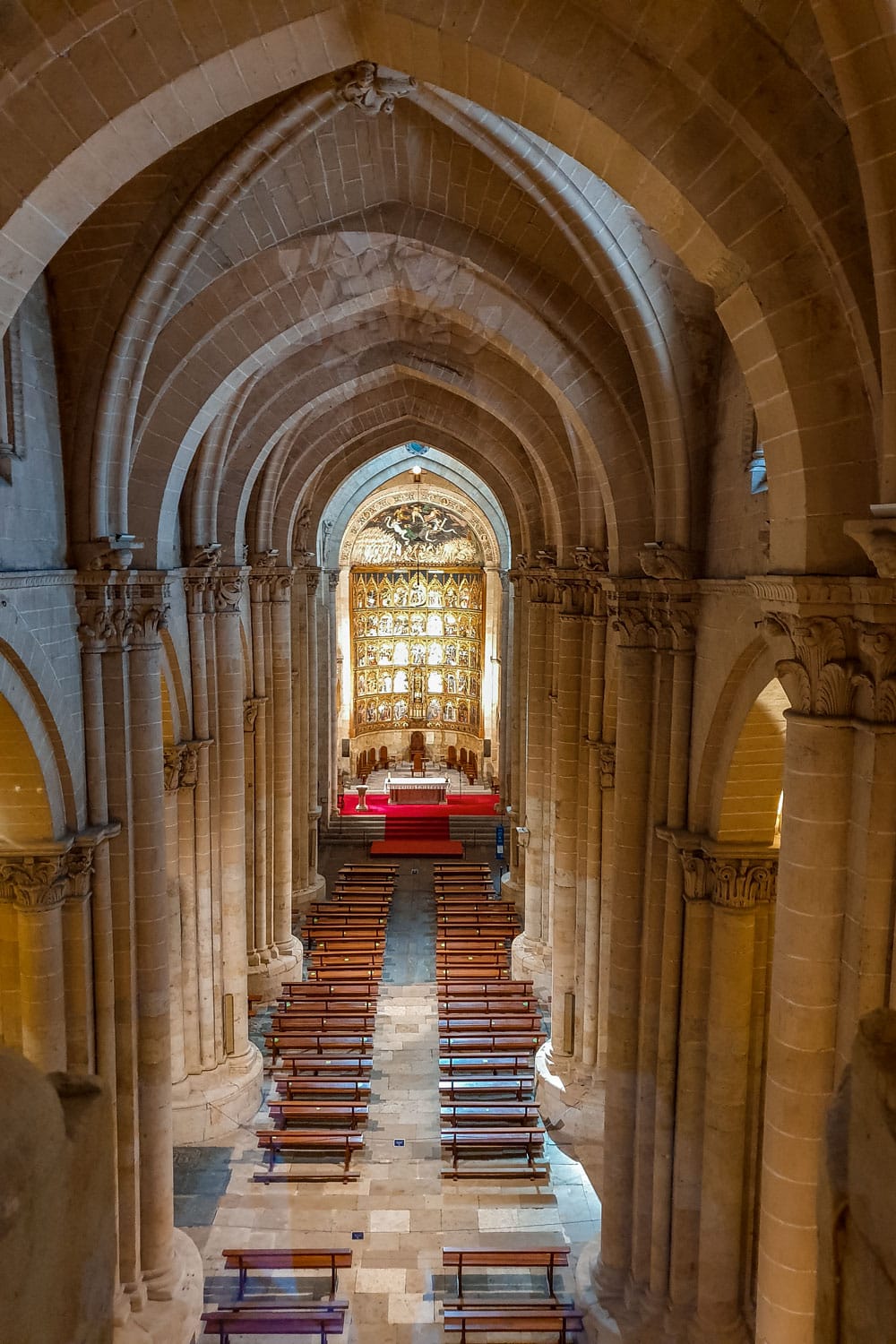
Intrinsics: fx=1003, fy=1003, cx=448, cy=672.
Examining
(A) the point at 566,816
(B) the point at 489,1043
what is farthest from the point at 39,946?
(B) the point at 489,1043

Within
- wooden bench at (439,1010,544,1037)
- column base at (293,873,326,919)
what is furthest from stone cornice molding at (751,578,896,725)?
column base at (293,873,326,919)

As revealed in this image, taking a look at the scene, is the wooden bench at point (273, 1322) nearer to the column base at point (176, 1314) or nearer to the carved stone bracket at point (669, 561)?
the column base at point (176, 1314)

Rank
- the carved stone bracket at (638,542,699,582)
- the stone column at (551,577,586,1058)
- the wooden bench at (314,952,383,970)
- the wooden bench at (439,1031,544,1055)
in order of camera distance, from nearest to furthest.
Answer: the carved stone bracket at (638,542,699,582)
the stone column at (551,577,586,1058)
the wooden bench at (439,1031,544,1055)
the wooden bench at (314,952,383,970)

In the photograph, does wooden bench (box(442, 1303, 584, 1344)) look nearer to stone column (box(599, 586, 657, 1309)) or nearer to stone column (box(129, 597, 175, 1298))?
stone column (box(599, 586, 657, 1309))

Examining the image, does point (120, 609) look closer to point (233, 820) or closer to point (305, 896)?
point (233, 820)

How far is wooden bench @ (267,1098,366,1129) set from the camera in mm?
15094

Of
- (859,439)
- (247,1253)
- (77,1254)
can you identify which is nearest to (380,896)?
(247,1253)

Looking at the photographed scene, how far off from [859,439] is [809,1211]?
489cm

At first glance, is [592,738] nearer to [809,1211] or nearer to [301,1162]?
[301,1162]

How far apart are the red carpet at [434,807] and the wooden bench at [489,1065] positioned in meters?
14.0

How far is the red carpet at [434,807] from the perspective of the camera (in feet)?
102

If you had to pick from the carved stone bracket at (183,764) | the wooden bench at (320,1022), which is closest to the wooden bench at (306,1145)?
the wooden bench at (320,1022)

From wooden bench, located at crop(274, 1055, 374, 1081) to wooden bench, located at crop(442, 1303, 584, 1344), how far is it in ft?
18.6

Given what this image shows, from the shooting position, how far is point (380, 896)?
80.9 feet
